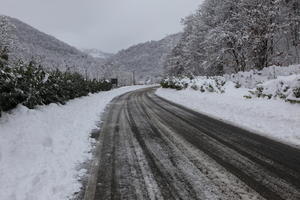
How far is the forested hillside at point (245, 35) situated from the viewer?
66.0ft

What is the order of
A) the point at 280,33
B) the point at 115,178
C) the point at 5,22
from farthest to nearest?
1. the point at 5,22
2. the point at 280,33
3. the point at 115,178

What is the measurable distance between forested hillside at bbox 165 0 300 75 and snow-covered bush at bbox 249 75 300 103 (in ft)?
30.6

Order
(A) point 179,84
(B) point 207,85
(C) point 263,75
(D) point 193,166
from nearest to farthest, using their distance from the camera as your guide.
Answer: (D) point 193,166 → (C) point 263,75 → (B) point 207,85 → (A) point 179,84

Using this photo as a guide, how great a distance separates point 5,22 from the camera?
1636 inches

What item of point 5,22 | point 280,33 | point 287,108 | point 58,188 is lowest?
point 58,188

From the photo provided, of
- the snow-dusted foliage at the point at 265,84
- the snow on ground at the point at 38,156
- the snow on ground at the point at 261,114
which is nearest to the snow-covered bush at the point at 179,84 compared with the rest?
the snow-dusted foliage at the point at 265,84

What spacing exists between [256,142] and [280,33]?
19.6 metres

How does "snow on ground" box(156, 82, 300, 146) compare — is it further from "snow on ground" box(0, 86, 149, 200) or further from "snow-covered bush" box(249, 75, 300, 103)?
"snow on ground" box(0, 86, 149, 200)

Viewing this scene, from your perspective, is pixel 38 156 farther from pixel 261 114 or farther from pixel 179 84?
pixel 179 84

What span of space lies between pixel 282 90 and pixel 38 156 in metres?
9.42

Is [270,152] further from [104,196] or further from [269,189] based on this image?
[104,196]

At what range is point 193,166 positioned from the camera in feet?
16.0

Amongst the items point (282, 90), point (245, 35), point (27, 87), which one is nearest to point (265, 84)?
point (282, 90)

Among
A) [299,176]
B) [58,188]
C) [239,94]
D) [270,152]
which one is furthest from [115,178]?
[239,94]
